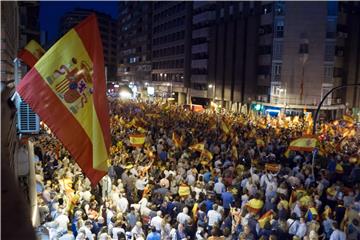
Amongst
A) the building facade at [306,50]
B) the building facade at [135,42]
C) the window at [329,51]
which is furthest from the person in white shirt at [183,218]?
the building facade at [135,42]

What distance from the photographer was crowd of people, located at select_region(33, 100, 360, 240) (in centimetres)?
945

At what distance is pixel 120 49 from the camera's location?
13950 cm

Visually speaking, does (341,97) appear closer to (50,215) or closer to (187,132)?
(187,132)

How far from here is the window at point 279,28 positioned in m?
53.4

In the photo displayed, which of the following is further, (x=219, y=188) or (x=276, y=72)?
(x=276, y=72)

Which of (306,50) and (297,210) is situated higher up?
(306,50)

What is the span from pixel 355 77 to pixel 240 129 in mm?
36724

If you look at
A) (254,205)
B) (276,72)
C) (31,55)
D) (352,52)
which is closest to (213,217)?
(254,205)

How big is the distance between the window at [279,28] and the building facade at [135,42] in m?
56.5

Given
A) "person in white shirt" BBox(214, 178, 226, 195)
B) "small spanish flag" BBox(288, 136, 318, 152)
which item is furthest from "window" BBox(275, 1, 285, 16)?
"person in white shirt" BBox(214, 178, 226, 195)

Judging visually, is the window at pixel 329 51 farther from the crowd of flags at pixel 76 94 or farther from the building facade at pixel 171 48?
the crowd of flags at pixel 76 94

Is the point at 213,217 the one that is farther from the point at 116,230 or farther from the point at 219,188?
the point at 116,230

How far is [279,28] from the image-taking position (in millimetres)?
53781

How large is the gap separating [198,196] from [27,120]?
513cm
